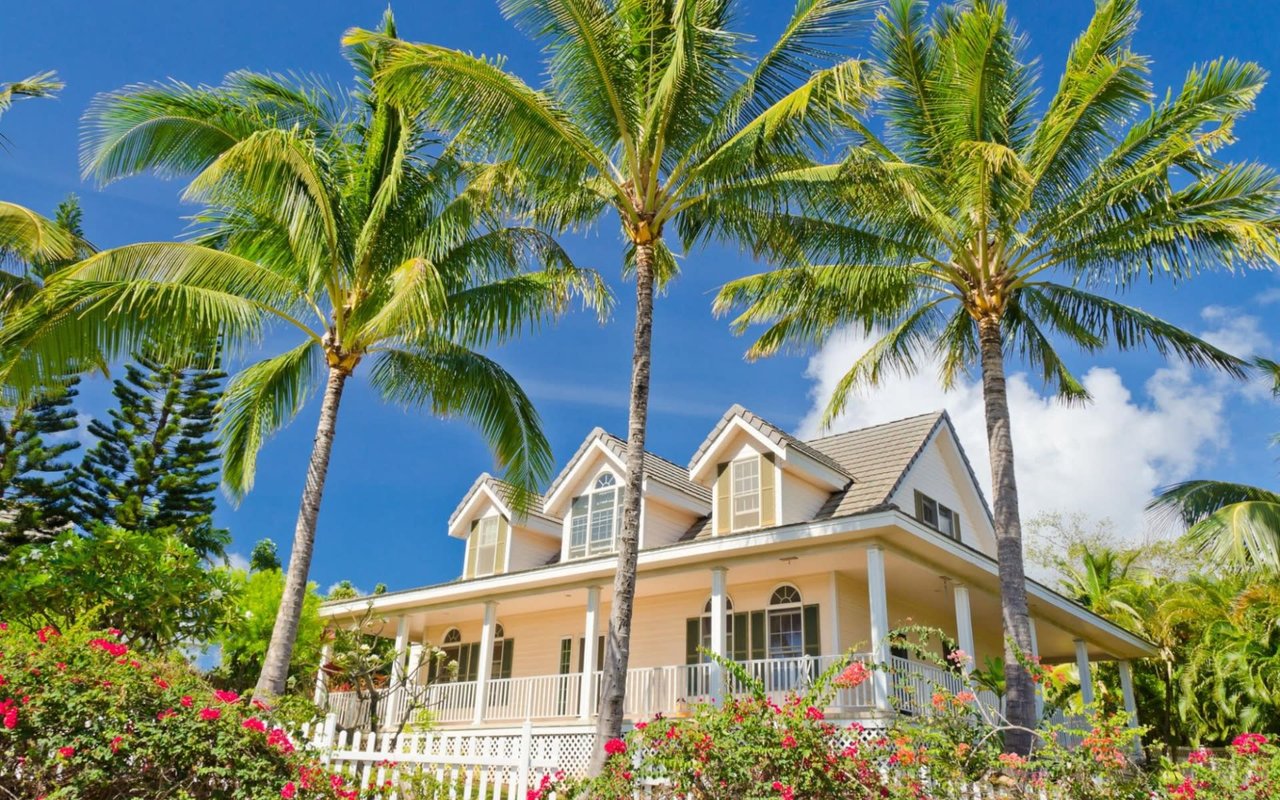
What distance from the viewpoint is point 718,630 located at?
1445cm

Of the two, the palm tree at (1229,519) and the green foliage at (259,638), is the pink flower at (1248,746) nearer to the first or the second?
the palm tree at (1229,519)

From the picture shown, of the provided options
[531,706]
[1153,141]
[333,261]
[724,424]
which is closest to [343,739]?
[333,261]

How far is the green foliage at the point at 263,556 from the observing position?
39781 mm

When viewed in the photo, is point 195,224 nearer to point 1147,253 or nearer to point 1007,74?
point 1007,74

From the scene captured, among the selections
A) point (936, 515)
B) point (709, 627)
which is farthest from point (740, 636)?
point (936, 515)

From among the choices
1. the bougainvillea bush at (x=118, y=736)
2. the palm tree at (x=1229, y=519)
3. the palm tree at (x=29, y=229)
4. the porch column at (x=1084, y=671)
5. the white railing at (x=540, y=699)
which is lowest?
the bougainvillea bush at (x=118, y=736)

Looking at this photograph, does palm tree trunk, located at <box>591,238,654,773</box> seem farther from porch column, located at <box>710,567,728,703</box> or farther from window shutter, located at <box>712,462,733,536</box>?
window shutter, located at <box>712,462,733,536</box>

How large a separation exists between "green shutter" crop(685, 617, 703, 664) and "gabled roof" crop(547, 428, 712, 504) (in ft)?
8.32

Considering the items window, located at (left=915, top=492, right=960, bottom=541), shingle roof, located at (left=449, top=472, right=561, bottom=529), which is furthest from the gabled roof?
window, located at (left=915, top=492, right=960, bottom=541)

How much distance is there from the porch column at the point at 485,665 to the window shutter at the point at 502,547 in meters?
1.56

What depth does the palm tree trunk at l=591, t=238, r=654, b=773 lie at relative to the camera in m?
9.62

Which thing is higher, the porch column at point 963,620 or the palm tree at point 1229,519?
the palm tree at point 1229,519

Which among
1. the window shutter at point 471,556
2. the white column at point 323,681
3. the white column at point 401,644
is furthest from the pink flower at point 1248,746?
the window shutter at point 471,556

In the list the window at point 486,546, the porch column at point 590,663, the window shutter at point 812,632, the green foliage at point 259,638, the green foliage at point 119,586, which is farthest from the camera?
the green foliage at point 259,638
